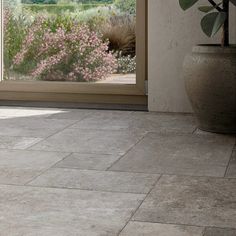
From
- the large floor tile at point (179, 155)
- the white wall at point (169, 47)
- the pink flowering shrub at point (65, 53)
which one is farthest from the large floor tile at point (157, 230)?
the pink flowering shrub at point (65, 53)

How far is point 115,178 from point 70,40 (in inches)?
89.1

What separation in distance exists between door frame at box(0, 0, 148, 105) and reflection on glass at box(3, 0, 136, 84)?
57mm

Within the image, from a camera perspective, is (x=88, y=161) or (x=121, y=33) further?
(x=121, y=33)

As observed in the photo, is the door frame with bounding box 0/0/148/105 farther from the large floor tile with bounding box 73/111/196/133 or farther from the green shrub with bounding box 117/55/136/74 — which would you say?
the large floor tile with bounding box 73/111/196/133

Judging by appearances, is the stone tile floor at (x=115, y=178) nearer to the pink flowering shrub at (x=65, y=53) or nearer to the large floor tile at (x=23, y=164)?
the large floor tile at (x=23, y=164)

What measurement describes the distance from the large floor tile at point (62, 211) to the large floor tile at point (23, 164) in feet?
0.51

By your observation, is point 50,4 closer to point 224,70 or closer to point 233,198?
point 224,70

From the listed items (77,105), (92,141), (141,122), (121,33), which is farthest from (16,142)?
(121,33)

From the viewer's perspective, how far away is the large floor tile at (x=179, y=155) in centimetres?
295

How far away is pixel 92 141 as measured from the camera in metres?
3.57

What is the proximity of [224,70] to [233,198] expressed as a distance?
1354 mm

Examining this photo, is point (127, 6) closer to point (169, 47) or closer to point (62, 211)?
point (169, 47)

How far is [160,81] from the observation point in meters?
4.59

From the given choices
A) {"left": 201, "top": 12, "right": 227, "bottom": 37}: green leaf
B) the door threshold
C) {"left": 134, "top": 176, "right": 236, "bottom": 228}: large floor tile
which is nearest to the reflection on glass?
the door threshold
